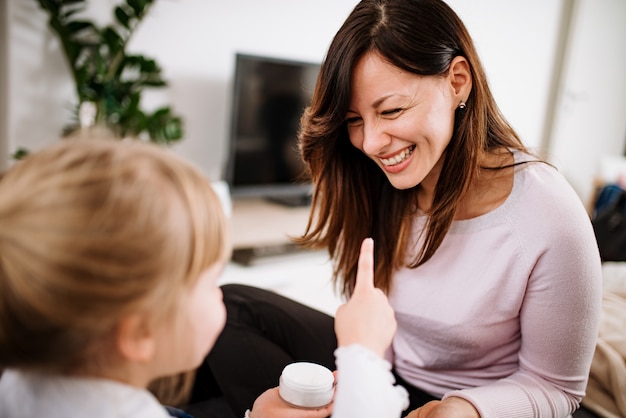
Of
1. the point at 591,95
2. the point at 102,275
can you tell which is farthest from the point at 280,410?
the point at 591,95

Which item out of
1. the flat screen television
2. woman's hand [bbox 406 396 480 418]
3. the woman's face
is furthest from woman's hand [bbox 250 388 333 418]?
the flat screen television

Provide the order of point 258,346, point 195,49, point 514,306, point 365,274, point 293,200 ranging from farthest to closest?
point 293,200, point 195,49, point 258,346, point 514,306, point 365,274

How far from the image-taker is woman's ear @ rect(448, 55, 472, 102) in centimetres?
96

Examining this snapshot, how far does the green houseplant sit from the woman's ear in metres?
1.40

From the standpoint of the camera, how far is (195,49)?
2451mm

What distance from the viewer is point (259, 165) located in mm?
2635

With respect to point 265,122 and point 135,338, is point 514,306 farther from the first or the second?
point 265,122

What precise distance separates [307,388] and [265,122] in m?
1.90

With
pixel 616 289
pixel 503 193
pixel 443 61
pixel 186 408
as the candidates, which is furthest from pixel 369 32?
pixel 616 289

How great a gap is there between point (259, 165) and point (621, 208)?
154 cm

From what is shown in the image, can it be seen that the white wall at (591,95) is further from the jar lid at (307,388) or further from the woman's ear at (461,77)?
the jar lid at (307,388)

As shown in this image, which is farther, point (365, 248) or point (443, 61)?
point (443, 61)

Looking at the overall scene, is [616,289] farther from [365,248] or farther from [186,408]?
[186,408]

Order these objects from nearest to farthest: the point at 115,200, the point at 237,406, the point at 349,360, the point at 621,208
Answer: the point at 115,200 → the point at 349,360 → the point at 237,406 → the point at 621,208
